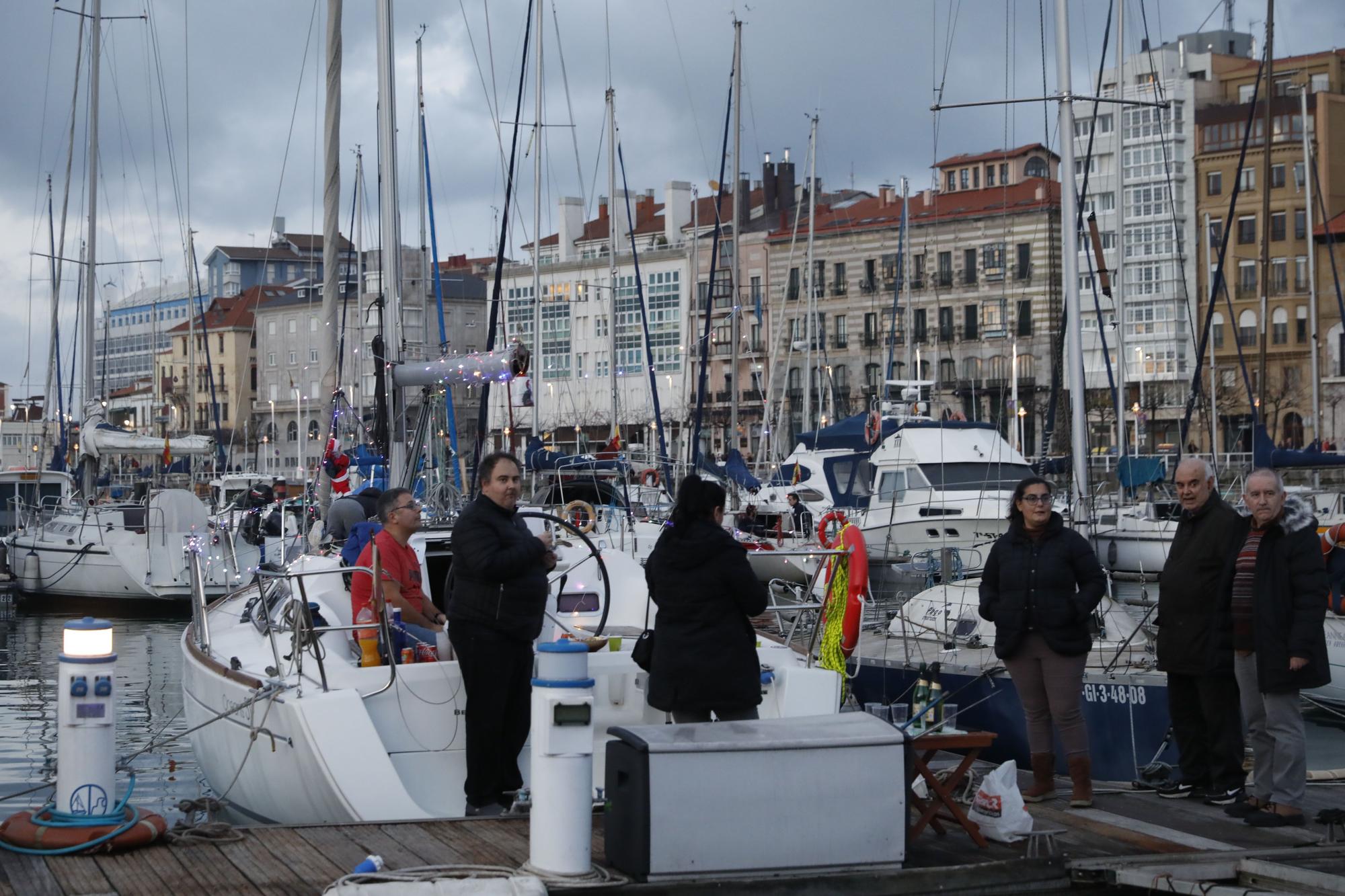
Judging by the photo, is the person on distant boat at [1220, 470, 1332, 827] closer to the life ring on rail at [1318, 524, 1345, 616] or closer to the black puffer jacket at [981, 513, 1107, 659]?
the black puffer jacket at [981, 513, 1107, 659]

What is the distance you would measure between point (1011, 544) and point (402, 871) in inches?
129

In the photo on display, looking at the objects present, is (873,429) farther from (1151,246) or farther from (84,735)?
(1151,246)

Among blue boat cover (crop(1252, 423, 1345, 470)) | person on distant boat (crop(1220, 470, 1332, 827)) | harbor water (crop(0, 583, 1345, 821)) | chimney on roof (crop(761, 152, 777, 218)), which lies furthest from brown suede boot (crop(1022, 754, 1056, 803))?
chimney on roof (crop(761, 152, 777, 218))

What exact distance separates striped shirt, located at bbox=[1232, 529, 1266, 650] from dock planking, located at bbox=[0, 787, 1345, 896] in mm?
848

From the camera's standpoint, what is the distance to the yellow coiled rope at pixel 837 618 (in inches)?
377

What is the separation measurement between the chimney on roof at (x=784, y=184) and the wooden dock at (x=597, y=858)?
72.6 metres

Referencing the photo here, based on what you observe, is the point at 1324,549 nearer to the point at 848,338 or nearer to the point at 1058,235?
the point at 1058,235

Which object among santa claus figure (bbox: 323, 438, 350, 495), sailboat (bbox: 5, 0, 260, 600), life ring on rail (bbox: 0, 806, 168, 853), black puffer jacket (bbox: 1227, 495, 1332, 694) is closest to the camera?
life ring on rail (bbox: 0, 806, 168, 853)

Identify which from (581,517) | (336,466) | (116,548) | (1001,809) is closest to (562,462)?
(581,517)

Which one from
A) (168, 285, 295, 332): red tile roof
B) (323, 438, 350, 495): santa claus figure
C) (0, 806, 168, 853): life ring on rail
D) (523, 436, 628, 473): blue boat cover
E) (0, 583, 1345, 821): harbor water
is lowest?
(0, 583, 1345, 821): harbor water

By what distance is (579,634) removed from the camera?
916 centimetres

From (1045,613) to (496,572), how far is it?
99.8 inches

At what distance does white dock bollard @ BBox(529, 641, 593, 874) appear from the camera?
5941 millimetres

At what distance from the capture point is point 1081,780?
7531 millimetres
